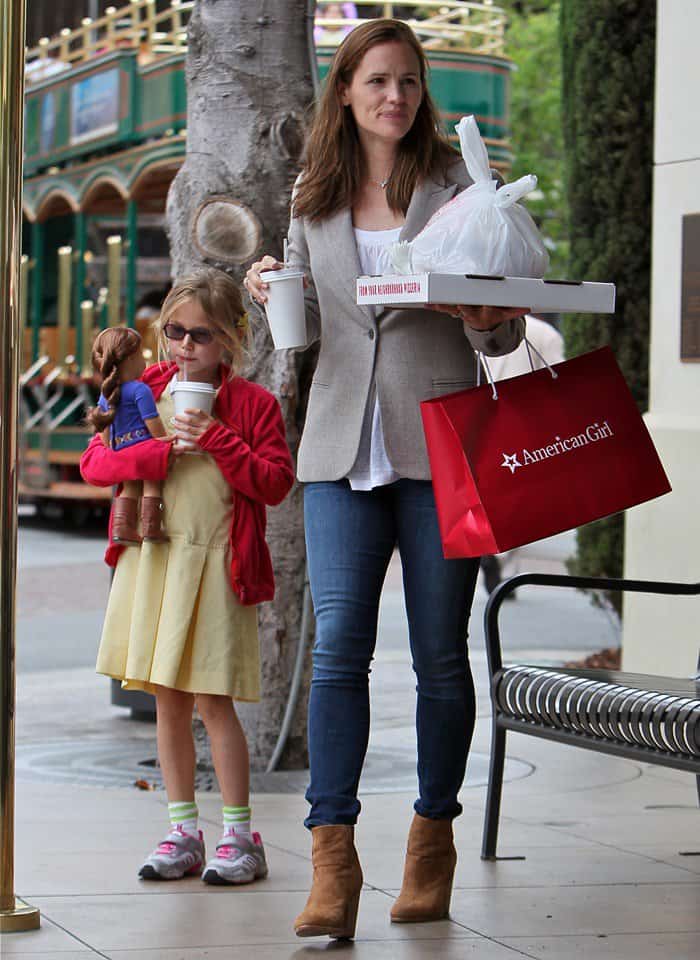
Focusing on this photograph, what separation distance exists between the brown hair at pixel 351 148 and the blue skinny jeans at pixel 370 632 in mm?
684

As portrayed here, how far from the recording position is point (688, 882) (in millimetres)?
4520

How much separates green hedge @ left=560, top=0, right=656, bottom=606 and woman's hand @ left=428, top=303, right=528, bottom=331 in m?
5.23

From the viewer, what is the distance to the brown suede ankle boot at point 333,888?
379 centimetres

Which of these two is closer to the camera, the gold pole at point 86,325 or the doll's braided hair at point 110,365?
the doll's braided hair at point 110,365

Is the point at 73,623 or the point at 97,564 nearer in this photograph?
the point at 73,623

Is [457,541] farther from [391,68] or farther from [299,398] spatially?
[299,398]

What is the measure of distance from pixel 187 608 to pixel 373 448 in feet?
2.68

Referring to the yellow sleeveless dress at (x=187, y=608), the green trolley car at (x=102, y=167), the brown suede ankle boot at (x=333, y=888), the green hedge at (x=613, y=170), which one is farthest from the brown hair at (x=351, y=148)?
the green trolley car at (x=102, y=167)

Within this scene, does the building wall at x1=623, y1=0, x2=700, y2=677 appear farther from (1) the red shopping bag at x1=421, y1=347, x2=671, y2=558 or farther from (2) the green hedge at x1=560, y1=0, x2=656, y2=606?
(1) the red shopping bag at x1=421, y1=347, x2=671, y2=558

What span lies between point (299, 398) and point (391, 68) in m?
2.20

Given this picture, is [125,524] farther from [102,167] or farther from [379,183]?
[102,167]

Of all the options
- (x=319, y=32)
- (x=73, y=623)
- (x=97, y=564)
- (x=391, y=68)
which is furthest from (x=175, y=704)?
(x=319, y=32)

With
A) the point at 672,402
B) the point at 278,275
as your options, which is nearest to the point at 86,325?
the point at 672,402

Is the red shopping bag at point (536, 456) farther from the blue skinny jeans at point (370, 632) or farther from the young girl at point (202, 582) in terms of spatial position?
the young girl at point (202, 582)
